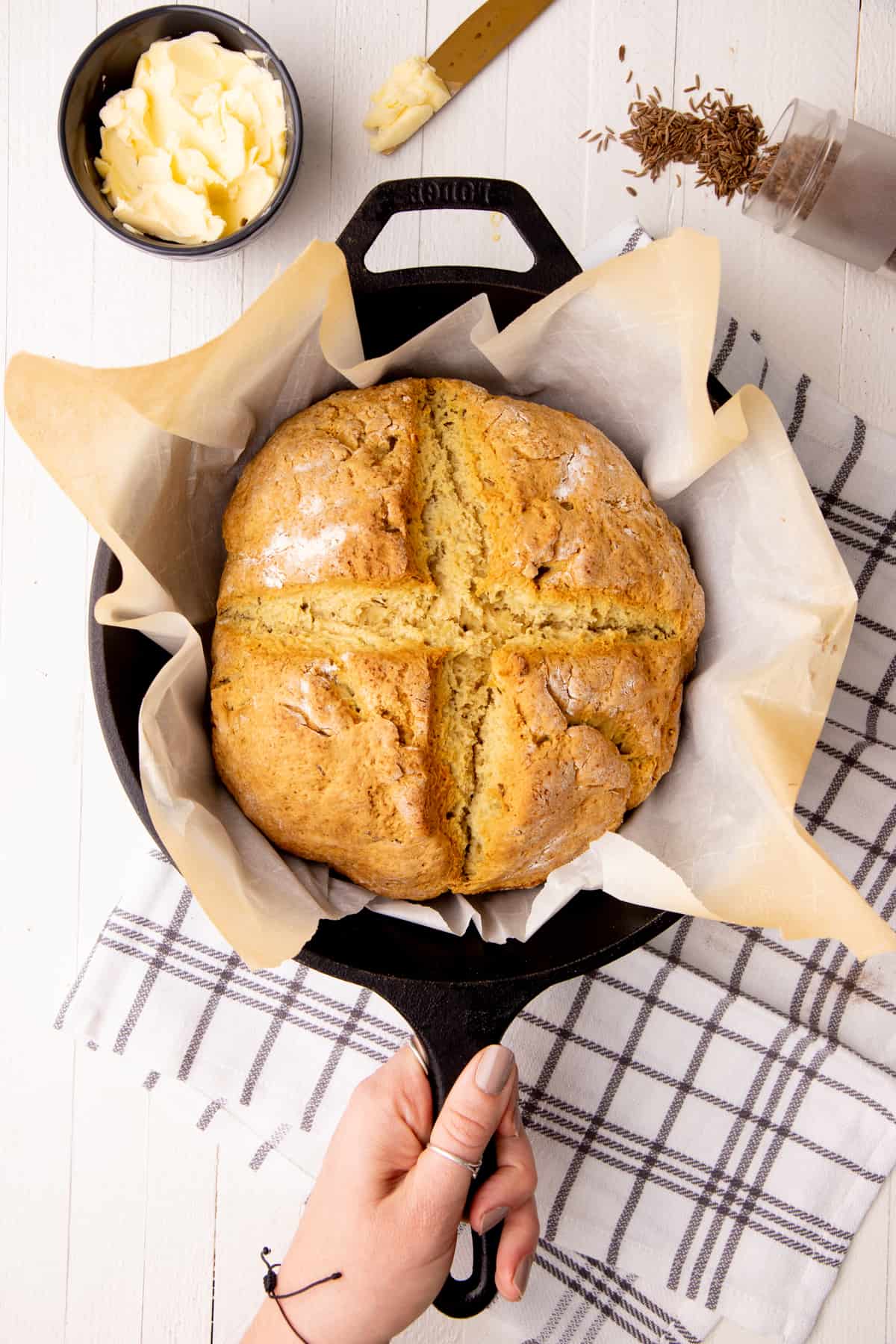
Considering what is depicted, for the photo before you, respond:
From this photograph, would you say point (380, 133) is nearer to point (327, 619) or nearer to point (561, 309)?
point (561, 309)

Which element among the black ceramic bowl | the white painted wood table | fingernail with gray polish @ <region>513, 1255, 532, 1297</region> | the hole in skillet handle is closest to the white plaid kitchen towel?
the white painted wood table

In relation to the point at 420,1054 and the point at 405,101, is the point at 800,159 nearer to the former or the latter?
the point at 405,101

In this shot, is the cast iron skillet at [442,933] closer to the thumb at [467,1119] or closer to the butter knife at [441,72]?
the thumb at [467,1119]

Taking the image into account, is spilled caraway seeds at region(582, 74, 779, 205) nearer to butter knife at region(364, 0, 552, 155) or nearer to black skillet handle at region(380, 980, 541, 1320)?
butter knife at region(364, 0, 552, 155)

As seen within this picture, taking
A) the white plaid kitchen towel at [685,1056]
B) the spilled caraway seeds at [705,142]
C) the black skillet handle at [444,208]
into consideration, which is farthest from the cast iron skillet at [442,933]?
the spilled caraway seeds at [705,142]

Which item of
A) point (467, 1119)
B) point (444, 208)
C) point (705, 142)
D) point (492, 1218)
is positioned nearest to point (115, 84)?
point (444, 208)

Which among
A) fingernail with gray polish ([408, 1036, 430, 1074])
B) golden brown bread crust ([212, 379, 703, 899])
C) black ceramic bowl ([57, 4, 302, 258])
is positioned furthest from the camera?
black ceramic bowl ([57, 4, 302, 258])
